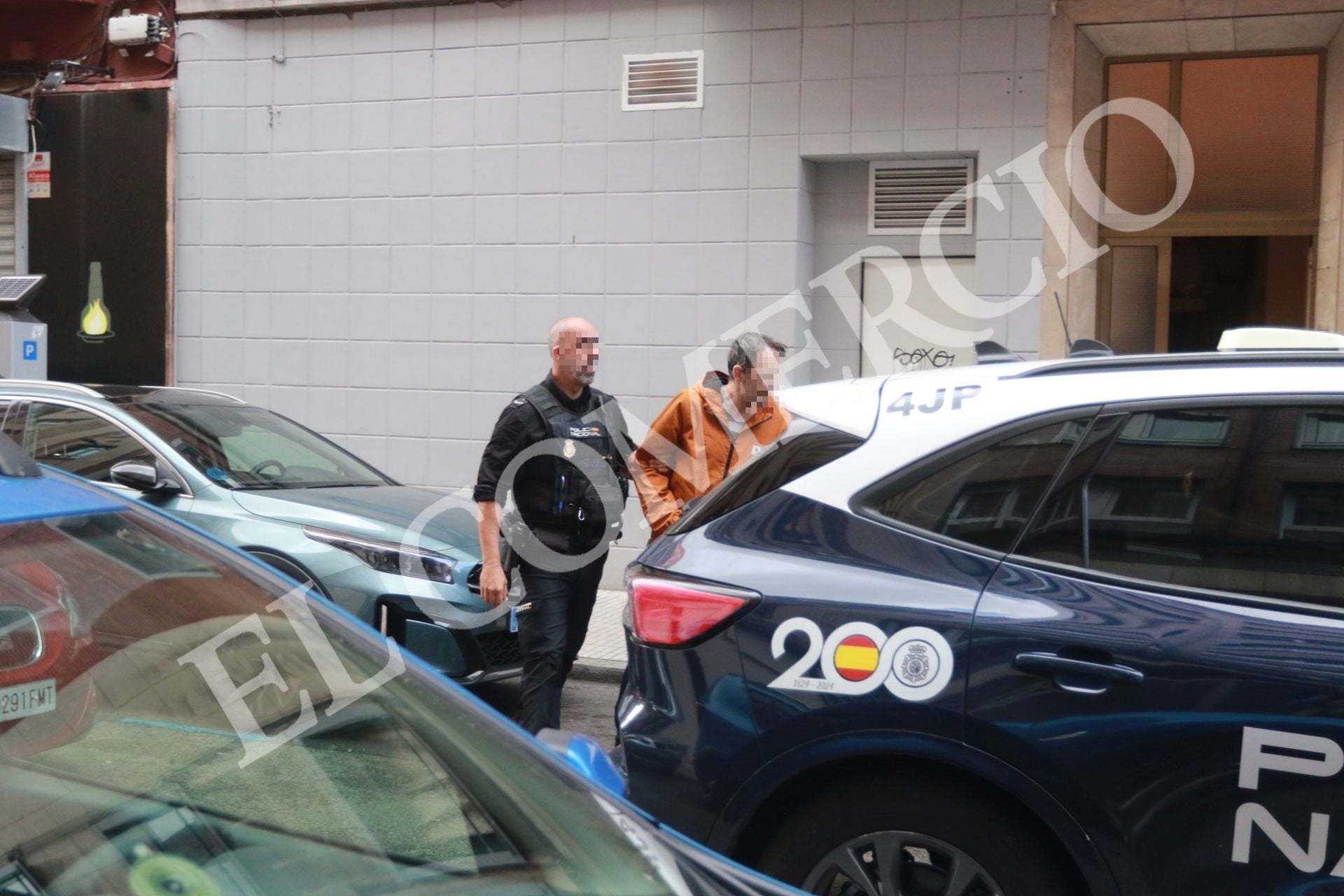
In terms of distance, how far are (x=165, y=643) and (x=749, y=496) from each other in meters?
1.51

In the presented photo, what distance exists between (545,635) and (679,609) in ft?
7.12

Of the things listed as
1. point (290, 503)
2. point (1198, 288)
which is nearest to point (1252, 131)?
point (1198, 288)

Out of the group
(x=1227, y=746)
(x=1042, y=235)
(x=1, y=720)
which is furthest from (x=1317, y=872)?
(x=1042, y=235)

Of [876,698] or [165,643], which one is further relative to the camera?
[876,698]

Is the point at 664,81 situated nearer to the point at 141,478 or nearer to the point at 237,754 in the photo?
the point at 141,478

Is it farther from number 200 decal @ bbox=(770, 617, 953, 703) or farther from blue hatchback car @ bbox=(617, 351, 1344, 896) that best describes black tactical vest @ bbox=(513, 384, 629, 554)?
number 200 decal @ bbox=(770, 617, 953, 703)

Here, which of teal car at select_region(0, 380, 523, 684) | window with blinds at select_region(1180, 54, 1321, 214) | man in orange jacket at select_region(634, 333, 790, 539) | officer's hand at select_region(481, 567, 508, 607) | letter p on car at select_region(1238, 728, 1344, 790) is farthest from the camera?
window with blinds at select_region(1180, 54, 1321, 214)

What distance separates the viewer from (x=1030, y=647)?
114 inches

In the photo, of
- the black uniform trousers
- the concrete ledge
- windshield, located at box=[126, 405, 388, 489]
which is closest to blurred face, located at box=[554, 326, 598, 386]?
the black uniform trousers

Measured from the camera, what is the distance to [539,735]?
97.3 inches

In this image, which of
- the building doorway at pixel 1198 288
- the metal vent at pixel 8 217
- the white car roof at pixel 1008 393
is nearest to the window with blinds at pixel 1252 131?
the building doorway at pixel 1198 288

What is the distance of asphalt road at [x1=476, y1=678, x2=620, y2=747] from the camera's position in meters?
6.42

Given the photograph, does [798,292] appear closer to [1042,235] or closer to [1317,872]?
[1042,235]

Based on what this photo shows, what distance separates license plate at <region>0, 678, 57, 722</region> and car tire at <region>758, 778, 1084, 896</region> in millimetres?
1614
